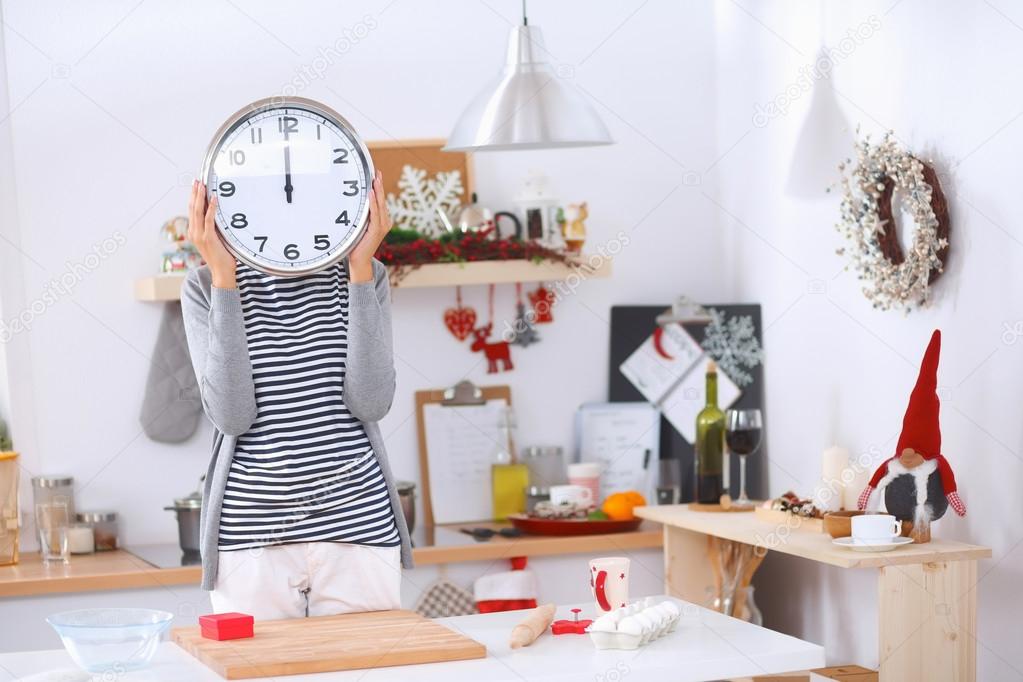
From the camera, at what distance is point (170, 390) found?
3338 mm

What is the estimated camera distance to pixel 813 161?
121 inches

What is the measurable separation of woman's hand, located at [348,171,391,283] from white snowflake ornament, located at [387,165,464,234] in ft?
4.59

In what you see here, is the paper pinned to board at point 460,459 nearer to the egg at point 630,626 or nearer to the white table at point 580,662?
the white table at point 580,662

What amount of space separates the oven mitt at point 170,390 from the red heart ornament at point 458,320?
0.68 metres

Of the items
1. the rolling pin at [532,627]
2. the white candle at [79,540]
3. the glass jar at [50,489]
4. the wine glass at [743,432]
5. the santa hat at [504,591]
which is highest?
the wine glass at [743,432]

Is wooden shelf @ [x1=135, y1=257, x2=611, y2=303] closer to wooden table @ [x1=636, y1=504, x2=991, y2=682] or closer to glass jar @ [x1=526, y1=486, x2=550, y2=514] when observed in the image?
glass jar @ [x1=526, y1=486, x2=550, y2=514]

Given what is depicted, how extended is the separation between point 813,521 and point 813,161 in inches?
34.0

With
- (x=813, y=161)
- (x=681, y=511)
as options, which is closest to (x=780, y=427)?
(x=681, y=511)

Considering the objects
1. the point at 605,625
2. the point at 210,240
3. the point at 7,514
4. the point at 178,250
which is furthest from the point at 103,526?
the point at 605,625

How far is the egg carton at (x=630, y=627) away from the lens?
5.55ft

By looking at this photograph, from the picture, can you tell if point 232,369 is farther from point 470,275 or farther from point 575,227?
point 575,227

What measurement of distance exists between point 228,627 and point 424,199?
1.87m

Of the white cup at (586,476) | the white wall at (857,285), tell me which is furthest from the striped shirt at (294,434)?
the white cup at (586,476)

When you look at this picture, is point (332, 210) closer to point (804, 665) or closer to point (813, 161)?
point (804, 665)
